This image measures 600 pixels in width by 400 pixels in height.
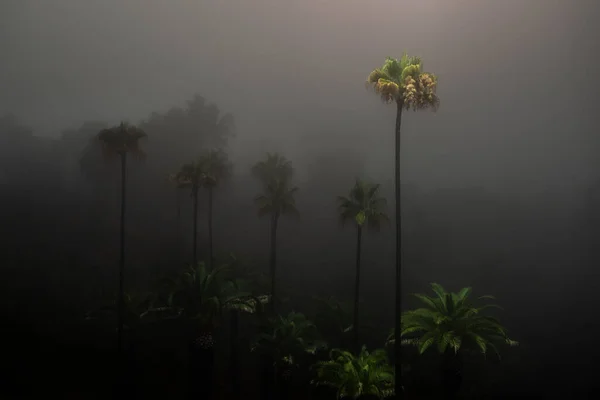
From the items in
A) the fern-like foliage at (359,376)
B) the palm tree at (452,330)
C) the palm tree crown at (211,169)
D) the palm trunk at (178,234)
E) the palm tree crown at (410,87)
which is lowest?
the fern-like foliage at (359,376)

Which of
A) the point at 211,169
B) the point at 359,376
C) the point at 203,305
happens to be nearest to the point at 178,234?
the point at 211,169

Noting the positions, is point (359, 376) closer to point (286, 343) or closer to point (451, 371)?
point (451, 371)

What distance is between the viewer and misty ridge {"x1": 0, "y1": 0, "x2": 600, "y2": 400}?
1947 cm

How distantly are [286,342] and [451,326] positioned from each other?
7314mm

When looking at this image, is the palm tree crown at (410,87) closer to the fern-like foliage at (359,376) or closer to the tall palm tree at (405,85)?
the tall palm tree at (405,85)

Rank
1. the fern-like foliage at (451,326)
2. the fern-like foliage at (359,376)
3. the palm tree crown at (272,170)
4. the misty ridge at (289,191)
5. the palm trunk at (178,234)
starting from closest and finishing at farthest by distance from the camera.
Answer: the fern-like foliage at (451,326), the fern-like foliage at (359,376), the misty ridge at (289,191), the palm tree crown at (272,170), the palm trunk at (178,234)

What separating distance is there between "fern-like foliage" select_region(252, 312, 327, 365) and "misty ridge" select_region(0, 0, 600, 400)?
0.53 feet

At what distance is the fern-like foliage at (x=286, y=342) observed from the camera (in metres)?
18.1

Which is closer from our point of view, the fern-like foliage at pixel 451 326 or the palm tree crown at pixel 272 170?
the fern-like foliage at pixel 451 326

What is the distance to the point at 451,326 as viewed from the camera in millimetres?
15031

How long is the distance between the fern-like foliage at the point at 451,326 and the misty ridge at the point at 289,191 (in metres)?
0.23

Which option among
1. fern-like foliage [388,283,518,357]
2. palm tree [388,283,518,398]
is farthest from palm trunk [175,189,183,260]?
palm tree [388,283,518,398]

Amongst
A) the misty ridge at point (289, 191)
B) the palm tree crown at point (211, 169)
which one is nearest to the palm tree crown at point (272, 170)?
the misty ridge at point (289, 191)

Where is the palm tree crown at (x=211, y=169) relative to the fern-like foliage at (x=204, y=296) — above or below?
above
